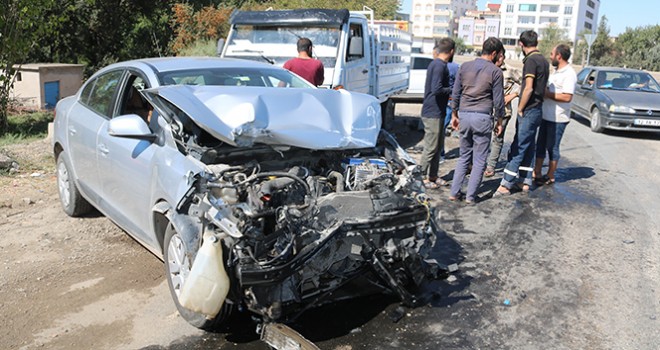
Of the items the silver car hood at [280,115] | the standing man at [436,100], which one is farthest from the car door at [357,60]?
the silver car hood at [280,115]

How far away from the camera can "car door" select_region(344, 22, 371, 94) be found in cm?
916

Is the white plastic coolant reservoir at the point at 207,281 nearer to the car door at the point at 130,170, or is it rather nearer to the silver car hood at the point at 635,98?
the car door at the point at 130,170

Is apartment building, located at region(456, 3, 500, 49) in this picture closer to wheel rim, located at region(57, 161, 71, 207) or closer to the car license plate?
the car license plate

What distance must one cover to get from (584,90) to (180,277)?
12763 millimetres

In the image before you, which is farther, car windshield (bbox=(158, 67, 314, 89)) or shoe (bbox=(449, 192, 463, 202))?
shoe (bbox=(449, 192, 463, 202))

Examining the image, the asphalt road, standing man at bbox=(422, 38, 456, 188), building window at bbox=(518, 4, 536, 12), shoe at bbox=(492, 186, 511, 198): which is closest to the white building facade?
building window at bbox=(518, 4, 536, 12)

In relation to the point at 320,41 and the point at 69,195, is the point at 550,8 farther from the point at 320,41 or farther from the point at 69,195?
the point at 69,195

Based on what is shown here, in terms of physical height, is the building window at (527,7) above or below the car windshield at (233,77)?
above

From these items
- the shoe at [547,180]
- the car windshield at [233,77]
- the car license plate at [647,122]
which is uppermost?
the car windshield at [233,77]

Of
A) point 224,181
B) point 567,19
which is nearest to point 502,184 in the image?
point 224,181

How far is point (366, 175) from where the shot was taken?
14.1ft

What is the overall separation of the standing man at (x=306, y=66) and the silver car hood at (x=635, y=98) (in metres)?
7.93

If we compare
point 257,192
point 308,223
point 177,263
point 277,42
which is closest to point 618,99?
point 277,42

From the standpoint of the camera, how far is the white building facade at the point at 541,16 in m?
133
